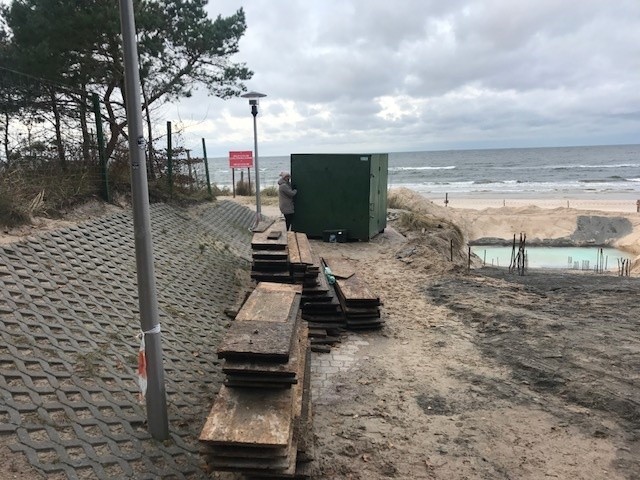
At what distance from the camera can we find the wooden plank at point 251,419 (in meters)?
3.23

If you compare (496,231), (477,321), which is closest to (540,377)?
(477,321)

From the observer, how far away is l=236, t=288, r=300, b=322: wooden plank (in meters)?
4.65

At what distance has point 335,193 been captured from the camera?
13.5 m

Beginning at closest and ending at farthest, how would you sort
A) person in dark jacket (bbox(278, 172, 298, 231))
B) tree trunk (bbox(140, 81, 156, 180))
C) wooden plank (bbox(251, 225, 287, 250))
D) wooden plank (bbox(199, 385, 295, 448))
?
wooden plank (bbox(199, 385, 295, 448)) → wooden plank (bbox(251, 225, 287, 250)) → tree trunk (bbox(140, 81, 156, 180)) → person in dark jacket (bbox(278, 172, 298, 231))

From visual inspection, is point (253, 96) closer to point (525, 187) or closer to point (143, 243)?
point (143, 243)

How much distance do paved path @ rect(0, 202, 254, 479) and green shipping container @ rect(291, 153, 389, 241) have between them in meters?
6.00

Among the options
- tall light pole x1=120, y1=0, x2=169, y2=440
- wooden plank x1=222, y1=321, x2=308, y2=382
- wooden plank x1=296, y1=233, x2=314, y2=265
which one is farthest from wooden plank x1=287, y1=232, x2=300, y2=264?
tall light pole x1=120, y1=0, x2=169, y2=440

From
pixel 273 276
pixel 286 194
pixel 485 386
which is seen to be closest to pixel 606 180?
pixel 286 194

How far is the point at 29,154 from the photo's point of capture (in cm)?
834

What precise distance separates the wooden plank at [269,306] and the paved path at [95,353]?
0.91 metres

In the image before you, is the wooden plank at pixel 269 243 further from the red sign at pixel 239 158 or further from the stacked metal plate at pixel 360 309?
the red sign at pixel 239 158


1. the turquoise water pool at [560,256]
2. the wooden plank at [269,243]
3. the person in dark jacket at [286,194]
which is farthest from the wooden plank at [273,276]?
the turquoise water pool at [560,256]

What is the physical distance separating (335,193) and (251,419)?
10.5 meters

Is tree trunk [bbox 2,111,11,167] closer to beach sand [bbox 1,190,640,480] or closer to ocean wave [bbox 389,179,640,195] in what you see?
beach sand [bbox 1,190,640,480]
